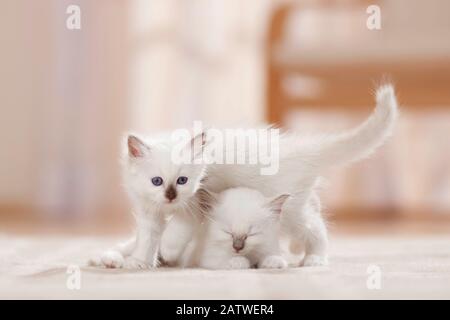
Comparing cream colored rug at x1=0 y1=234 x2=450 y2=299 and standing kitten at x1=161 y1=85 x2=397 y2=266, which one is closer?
cream colored rug at x1=0 y1=234 x2=450 y2=299

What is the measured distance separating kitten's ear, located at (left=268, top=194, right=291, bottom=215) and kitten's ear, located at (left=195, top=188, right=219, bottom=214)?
0.10m

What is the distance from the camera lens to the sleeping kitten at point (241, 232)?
135cm

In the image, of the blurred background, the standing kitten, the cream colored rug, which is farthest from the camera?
the blurred background

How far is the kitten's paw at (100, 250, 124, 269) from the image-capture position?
4.61ft

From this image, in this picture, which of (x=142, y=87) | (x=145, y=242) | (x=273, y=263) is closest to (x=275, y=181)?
(x=273, y=263)

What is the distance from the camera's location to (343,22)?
4.02m

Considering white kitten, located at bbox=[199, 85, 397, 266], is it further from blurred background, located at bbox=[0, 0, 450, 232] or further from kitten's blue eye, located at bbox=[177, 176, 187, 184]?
blurred background, located at bbox=[0, 0, 450, 232]

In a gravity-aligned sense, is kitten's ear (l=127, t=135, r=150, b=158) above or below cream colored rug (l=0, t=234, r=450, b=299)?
above

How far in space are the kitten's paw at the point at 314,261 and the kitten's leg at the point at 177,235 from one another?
0.24 m

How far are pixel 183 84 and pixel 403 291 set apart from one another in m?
2.85

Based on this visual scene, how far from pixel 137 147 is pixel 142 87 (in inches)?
98.2

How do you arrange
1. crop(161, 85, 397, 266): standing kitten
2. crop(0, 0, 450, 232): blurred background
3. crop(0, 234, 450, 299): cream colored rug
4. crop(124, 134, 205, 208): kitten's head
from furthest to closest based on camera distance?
crop(0, 0, 450, 232): blurred background, crop(161, 85, 397, 266): standing kitten, crop(124, 134, 205, 208): kitten's head, crop(0, 234, 450, 299): cream colored rug

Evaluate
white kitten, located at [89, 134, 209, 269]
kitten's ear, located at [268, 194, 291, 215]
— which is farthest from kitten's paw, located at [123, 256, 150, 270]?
kitten's ear, located at [268, 194, 291, 215]

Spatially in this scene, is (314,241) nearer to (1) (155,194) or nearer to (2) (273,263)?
(2) (273,263)
